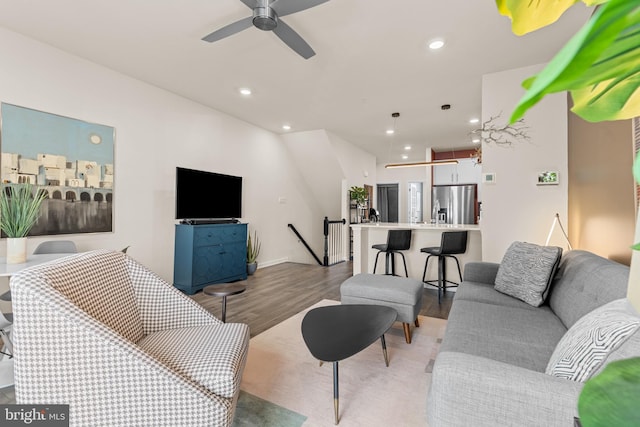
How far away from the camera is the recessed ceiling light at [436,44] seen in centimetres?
278

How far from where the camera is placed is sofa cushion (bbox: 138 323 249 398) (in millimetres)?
1294

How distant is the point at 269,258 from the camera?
19.1 feet

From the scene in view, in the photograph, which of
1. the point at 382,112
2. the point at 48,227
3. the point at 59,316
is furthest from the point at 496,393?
the point at 382,112

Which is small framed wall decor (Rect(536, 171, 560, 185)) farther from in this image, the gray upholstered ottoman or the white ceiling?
the gray upholstered ottoman

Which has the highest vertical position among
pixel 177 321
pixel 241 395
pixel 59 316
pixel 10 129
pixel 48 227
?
pixel 10 129

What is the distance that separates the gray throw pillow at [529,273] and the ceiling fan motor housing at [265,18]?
253 centimetres

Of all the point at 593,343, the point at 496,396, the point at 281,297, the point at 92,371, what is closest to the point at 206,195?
the point at 281,297

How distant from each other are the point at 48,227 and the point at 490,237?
4.54 metres

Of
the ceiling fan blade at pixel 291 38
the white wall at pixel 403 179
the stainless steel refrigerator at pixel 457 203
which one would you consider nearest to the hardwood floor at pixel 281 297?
the ceiling fan blade at pixel 291 38

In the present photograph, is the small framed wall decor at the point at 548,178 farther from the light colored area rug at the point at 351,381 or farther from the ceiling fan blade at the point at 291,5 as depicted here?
the ceiling fan blade at the point at 291,5

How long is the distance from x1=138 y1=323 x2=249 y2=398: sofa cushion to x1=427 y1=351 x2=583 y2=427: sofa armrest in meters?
0.83

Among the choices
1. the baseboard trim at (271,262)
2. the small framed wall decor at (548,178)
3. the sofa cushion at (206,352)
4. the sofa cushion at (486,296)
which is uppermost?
the small framed wall decor at (548,178)

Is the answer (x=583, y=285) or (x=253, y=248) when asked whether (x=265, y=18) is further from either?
(x=253, y=248)

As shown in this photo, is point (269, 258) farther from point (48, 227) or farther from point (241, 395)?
point (241, 395)
